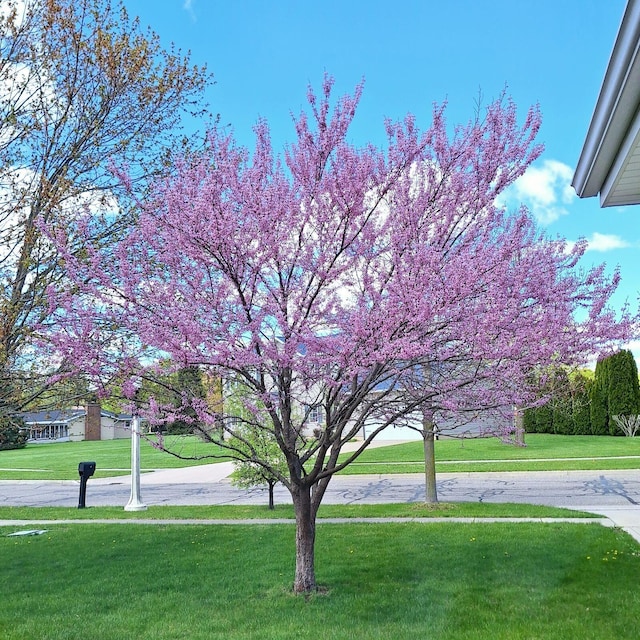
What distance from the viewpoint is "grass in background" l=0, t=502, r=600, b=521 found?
A: 1089 centimetres

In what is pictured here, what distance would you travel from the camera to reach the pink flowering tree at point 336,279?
5.19 meters

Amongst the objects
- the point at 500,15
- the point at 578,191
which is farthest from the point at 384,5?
the point at 578,191

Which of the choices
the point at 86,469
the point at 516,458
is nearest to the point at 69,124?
the point at 86,469

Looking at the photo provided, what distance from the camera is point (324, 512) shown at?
1212 cm

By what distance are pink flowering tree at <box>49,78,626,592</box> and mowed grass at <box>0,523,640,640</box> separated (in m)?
0.86

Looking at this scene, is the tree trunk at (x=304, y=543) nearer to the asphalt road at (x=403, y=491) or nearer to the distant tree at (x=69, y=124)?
the distant tree at (x=69, y=124)

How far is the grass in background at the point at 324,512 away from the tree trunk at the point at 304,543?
5165mm

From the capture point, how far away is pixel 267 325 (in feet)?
18.0

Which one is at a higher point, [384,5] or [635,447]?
[384,5]

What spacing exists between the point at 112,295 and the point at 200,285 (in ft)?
2.63

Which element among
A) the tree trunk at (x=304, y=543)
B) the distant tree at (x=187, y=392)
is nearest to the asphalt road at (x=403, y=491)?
the tree trunk at (x=304, y=543)

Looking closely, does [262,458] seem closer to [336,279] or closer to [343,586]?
[343,586]

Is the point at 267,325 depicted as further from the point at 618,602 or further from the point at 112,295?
the point at 618,602

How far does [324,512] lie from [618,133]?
29.0 ft
